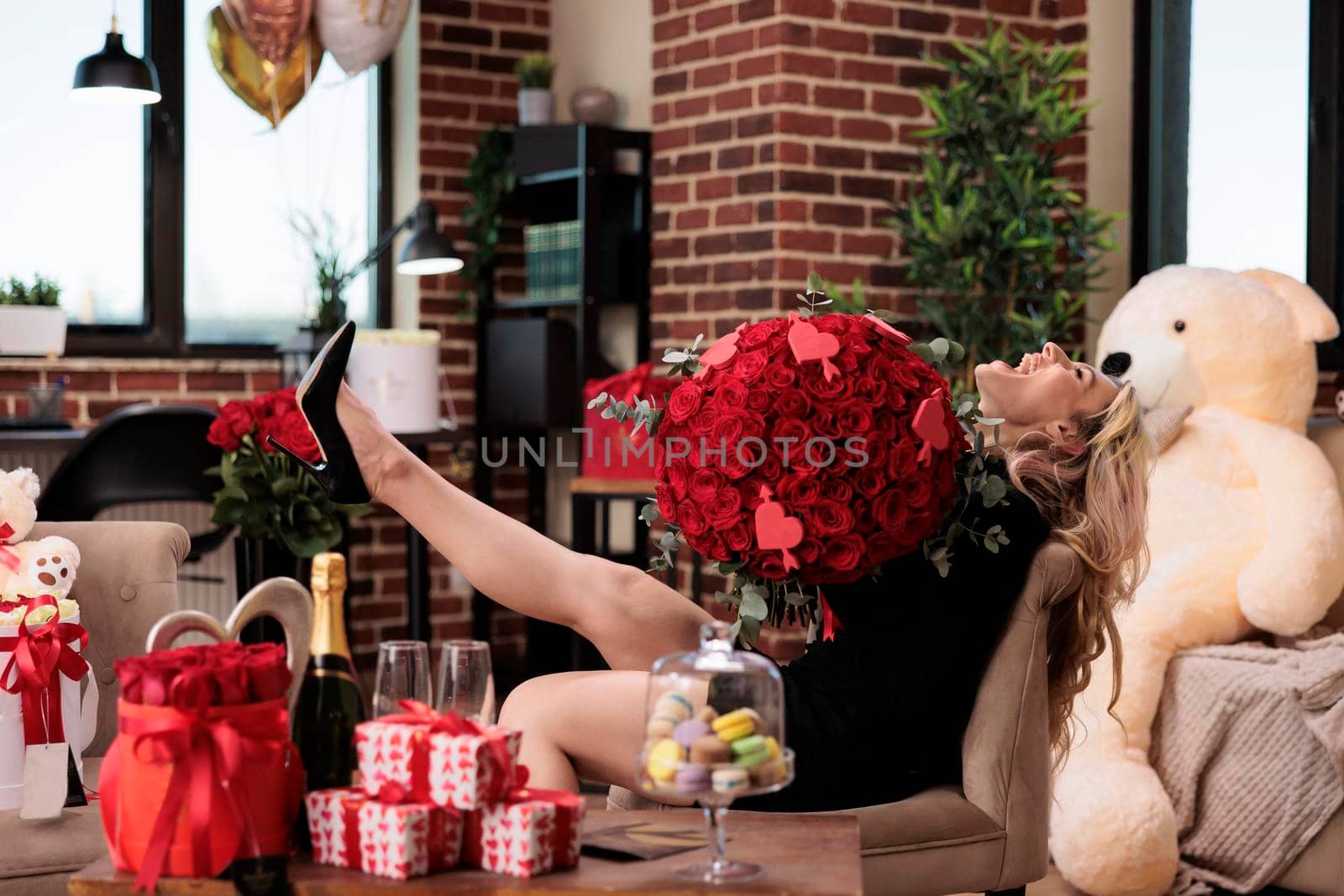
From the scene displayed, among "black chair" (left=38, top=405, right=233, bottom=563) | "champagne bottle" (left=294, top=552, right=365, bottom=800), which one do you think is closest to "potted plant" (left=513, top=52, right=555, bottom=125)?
"black chair" (left=38, top=405, right=233, bottom=563)

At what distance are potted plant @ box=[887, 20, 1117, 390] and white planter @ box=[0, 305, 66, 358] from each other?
2.11 m

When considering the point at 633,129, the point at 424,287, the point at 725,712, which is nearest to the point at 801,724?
the point at 725,712

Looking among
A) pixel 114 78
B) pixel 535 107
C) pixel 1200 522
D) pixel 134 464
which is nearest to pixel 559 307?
pixel 535 107

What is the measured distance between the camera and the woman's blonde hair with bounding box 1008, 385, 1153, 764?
6.42ft

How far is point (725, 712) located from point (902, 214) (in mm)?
2813

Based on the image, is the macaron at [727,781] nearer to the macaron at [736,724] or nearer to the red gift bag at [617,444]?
the macaron at [736,724]

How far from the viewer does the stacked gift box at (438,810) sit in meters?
1.17

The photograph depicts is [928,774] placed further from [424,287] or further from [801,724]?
A: [424,287]

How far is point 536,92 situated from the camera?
4.39 meters

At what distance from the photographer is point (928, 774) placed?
1.93 m

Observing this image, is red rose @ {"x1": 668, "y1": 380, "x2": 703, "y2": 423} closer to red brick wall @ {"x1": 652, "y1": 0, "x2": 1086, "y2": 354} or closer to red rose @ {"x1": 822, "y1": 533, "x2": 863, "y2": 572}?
red rose @ {"x1": 822, "y1": 533, "x2": 863, "y2": 572}

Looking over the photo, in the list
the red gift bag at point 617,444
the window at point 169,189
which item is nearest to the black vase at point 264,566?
the red gift bag at point 617,444

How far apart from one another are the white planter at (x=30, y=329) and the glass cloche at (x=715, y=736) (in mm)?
3058

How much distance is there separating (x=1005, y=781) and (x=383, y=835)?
36.2 inches
